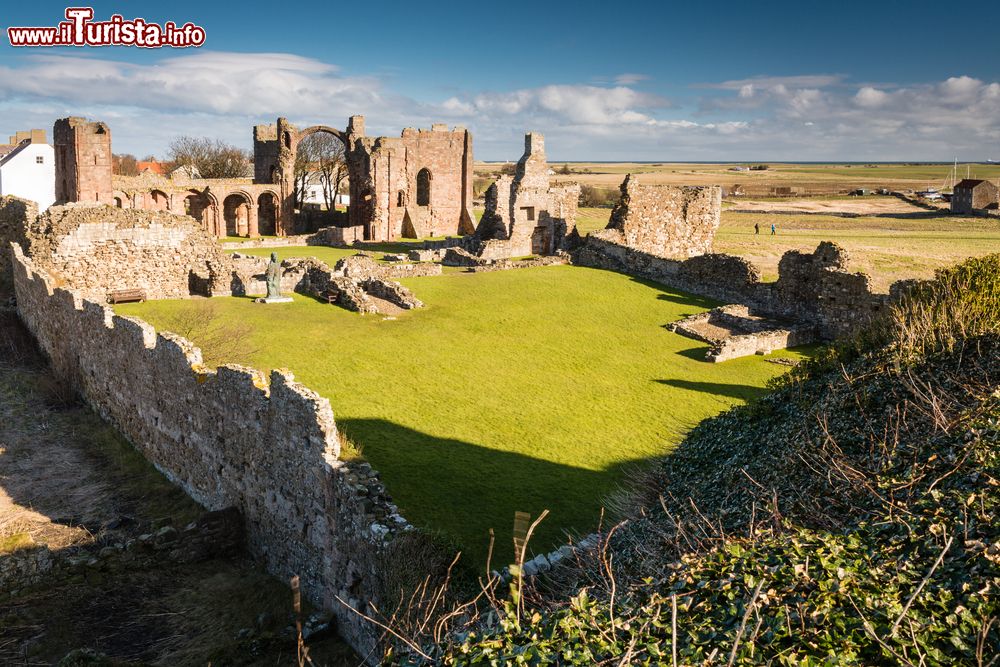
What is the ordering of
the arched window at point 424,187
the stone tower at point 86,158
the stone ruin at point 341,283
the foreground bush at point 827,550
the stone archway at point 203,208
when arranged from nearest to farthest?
the foreground bush at point 827,550, the stone ruin at point 341,283, the stone tower at point 86,158, the stone archway at point 203,208, the arched window at point 424,187

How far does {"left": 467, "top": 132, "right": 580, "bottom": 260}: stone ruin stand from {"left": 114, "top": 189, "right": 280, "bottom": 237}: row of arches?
18.7 metres

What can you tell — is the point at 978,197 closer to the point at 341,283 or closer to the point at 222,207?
the point at 222,207

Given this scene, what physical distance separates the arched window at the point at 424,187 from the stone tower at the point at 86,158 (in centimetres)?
1898

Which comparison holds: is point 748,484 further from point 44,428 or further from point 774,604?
point 44,428

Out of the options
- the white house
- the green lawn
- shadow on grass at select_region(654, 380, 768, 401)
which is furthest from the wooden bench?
the white house

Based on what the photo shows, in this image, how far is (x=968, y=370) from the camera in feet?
27.4

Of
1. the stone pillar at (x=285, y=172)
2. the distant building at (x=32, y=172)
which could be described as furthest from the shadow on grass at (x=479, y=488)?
the distant building at (x=32, y=172)

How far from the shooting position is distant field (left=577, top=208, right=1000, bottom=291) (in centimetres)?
3866

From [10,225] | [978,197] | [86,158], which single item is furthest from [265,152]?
[978,197]

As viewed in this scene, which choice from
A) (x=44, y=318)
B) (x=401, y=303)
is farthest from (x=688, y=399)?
(x=44, y=318)

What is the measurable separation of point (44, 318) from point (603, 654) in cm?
1834

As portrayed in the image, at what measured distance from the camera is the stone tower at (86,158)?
133 ft

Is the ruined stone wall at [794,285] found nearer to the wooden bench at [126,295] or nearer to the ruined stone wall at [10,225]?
the wooden bench at [126,295]

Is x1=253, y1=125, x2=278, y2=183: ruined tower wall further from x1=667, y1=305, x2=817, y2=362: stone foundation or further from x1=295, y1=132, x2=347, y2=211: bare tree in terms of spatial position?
x1=667, y1=305, x2=817, y2=362: stone foundation
